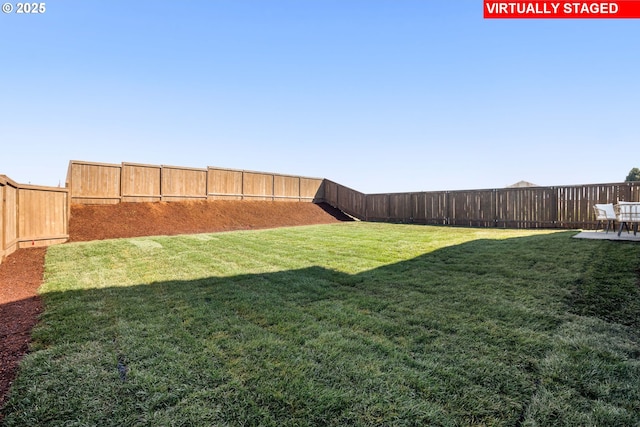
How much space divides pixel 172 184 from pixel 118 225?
379 cm

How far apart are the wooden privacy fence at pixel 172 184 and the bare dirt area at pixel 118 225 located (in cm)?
47

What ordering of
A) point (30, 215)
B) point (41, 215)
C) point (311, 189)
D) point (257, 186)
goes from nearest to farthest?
point (30, 215) < point (41, 215) < point (257, 186) < point (311, 189)

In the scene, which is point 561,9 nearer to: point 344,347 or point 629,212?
point 629,212

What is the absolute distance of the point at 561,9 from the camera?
582cm

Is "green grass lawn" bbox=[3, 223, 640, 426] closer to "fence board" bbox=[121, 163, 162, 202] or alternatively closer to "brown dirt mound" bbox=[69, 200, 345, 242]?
"brown dirt mound" bbox=[69, 200, 345, 242]

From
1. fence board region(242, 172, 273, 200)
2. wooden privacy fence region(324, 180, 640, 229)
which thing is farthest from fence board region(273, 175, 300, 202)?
wooden privacy fence region(324, 180, 640, 229)

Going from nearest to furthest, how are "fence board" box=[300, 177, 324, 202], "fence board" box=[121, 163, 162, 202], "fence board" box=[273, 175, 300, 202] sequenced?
1. "fence board" box=[121, 163, 162, 202]
2. "fence board" box=[273, 175, 300, 202]
3. "fence board" box=[300, 177, 324, 202]

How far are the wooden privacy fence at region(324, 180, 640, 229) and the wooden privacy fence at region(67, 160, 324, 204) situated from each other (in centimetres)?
480

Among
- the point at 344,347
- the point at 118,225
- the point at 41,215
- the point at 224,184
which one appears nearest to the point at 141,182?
the point at 118,225

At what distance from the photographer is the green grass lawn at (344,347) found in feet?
5.14

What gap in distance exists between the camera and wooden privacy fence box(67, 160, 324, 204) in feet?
36.9

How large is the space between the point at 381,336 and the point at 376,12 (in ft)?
28.6

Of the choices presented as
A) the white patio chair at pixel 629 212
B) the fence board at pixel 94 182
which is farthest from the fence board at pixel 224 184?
the white patio chair at pixel 629 212

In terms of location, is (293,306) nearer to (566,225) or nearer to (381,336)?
(381,336)
